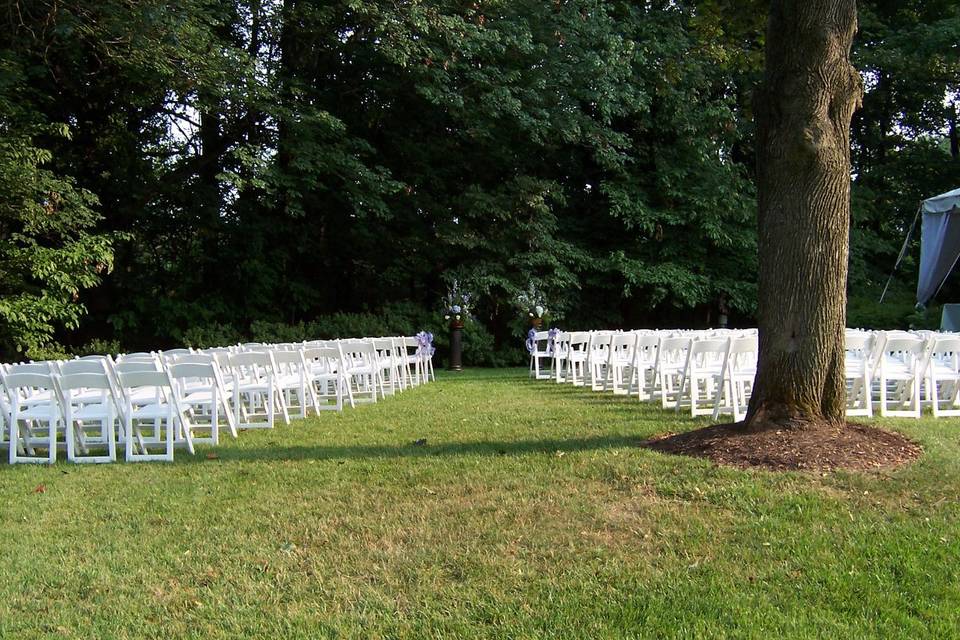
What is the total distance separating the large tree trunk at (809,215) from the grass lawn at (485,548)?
920mm

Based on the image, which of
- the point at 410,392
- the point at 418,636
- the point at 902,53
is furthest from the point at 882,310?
the point at 418,636

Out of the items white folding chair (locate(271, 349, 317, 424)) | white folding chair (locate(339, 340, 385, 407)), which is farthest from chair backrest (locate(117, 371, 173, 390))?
white folding chair (locate(339, 340, 385, 407))

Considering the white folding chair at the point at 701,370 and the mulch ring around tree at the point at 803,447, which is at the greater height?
the white folding chair at the point at 701,370

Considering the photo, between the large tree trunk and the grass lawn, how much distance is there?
920 mm

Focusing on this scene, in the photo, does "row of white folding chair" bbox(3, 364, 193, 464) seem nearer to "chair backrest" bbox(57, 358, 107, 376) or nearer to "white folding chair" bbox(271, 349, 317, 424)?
"chair backrest" bbox(57, 358, 107, 376)

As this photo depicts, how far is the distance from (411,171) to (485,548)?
21103 mm

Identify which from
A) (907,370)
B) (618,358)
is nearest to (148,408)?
(618,358)

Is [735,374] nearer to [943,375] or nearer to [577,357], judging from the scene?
[943,375]

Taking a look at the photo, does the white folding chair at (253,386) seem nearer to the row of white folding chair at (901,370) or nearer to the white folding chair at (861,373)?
the white folding chair at (861,373)

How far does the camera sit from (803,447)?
5.38 metres

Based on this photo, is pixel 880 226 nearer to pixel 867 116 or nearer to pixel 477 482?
pixel 867 116

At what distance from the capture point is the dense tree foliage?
1827 centimetres

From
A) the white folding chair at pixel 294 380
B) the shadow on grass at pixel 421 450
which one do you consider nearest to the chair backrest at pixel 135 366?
the shadow on grass at pixel 421 450

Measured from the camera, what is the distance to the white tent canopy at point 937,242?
17.7 m
